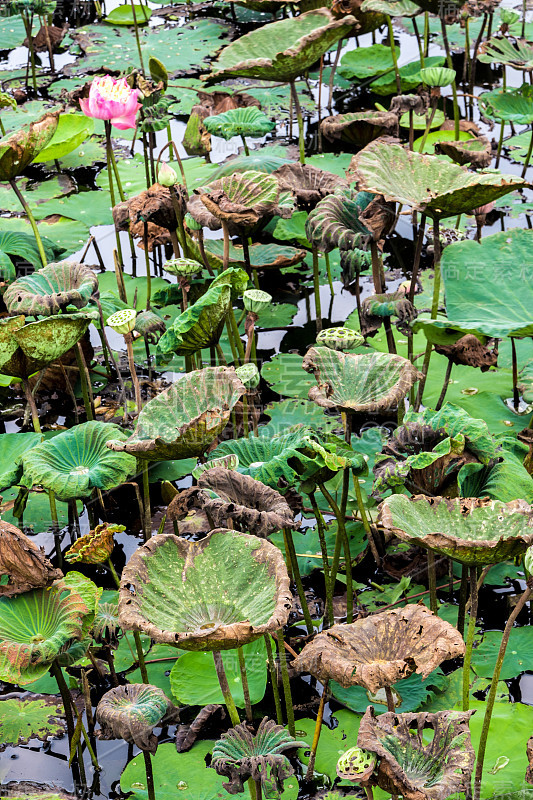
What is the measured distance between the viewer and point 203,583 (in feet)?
8.07

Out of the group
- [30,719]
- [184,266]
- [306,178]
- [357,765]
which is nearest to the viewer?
[357,765]

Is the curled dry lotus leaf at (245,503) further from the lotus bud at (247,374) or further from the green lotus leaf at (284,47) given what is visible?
the green lotus leaf at (284,47)

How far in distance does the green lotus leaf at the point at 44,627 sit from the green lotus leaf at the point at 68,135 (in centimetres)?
348

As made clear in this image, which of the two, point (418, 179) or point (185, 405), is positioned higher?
point (418, 179)

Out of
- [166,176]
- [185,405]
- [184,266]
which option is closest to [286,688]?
[185,405]

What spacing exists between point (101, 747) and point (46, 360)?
1.41 metres

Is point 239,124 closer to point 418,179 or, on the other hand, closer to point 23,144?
point 23,144

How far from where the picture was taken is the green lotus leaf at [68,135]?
5449 mm

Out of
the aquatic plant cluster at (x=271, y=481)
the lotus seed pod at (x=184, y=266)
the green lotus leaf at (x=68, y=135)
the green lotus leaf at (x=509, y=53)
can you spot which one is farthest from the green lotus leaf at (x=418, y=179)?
the green lotus leaf at (x=509, y=53)

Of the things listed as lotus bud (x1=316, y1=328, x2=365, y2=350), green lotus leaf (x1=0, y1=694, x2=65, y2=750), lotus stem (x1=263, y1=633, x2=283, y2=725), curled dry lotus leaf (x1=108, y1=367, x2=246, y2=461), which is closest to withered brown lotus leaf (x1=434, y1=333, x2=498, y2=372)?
lotus bud (x1=316, y1=328, x2=365, y2=350)

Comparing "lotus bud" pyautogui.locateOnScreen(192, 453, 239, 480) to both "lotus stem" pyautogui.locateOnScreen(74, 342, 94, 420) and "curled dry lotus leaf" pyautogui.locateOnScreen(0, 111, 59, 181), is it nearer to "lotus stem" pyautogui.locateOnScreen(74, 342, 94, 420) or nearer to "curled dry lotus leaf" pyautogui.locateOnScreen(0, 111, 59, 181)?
"lotus stem" pyautogui.locateOnScreen(74, 342, 94, 420)

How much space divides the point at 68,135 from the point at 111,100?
1432 millimetres

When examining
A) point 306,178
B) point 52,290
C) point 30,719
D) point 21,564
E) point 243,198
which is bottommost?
point 30,719

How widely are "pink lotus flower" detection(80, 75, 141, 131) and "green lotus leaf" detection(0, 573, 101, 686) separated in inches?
99.5
